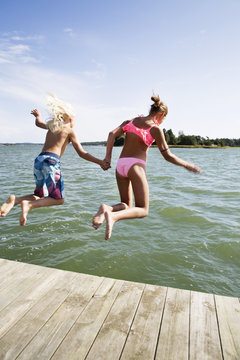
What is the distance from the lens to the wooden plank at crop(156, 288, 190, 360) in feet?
9.92

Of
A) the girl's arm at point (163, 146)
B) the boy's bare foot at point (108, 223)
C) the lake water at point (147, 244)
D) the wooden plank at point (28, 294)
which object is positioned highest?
the girl's arm at point (163, 146)

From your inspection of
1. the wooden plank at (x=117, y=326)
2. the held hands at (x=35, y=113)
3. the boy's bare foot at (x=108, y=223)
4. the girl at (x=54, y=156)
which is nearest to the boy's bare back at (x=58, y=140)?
the girl at (x=54, y=156)

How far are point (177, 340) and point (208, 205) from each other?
31.2 ft

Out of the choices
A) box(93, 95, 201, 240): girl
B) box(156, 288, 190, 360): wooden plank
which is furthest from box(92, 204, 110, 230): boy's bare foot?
box(156, 288, 190, 360): wooden plank

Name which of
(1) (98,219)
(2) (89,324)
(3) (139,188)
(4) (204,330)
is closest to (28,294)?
(2) (89,324)

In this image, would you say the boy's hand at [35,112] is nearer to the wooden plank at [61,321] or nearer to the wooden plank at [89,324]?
the wooden plank at [61,321]

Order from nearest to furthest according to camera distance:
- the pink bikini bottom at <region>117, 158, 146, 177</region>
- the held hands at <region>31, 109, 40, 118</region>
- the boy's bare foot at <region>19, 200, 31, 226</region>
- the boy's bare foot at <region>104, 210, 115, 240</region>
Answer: the boy's bare foot at <region>104, 210, 115, 240</region> < the boy's bare foot at <region>19, 200, 31, 226</region> < the pink bikini bottom at <region>117, 158, 146, 177</region> < the held hands at <region>31, 109, 40, 118</region>

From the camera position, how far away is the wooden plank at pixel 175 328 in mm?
3023

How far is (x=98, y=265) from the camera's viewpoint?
6.77m

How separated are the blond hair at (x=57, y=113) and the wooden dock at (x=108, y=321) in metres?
2.36

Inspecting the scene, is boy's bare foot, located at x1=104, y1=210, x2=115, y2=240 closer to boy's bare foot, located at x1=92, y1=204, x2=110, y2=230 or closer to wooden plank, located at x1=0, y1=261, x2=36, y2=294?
boy's bare foot, located at x1=92, y1=204, x2=110, y2=230

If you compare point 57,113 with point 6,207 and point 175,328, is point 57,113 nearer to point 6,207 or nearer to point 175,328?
point 6,207

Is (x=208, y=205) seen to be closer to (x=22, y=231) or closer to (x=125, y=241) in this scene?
(x=125, y=241)

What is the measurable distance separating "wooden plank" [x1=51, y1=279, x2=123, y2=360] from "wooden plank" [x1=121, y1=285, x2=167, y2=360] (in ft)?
1.34
